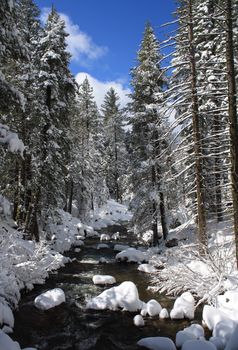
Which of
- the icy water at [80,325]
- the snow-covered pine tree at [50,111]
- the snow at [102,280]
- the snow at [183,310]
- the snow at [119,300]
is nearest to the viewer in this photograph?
the icy water at [80,325]

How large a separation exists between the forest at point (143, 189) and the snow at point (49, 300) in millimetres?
44

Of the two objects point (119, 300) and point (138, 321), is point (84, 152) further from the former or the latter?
point (138, 321)

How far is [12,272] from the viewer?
39.3 feet

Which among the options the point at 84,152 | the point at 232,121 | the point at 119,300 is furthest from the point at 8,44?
the point at 84,152

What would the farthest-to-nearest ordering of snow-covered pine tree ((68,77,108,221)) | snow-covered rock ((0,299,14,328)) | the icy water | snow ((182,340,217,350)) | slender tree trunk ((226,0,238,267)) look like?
snow-covered pine tree ((68,77,108,221)) → slender tree trunk ((226,0,238,267)) → snow-covered rock ((0,299,14,328)) → the icy water → snow ((182,340,217,350))

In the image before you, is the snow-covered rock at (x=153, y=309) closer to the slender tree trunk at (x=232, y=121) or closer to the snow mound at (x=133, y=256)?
the slender tree trunk at (x=232, y=121)

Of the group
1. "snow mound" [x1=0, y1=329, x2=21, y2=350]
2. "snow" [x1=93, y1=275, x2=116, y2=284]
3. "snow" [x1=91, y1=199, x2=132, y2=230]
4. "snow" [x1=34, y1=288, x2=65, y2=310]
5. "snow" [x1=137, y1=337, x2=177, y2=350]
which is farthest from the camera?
"snow" [x1=91, y1=199, x2=132, y2=230]

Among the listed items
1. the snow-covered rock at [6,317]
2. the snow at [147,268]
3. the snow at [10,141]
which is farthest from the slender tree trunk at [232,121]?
the snow-covered rock at [6,317]

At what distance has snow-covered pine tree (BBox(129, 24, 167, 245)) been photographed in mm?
22031

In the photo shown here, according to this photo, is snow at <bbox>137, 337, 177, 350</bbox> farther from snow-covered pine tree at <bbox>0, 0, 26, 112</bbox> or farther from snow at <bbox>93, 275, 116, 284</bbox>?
snow-covered pine tree at <bbox>0, 0, 26, 112</bbox>

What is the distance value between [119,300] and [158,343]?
3.31 meters

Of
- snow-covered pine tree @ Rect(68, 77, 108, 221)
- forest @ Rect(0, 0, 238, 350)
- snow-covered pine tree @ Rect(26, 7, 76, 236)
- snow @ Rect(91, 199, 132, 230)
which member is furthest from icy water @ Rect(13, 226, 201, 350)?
snow @ Rect(91, 199, 132, 230)

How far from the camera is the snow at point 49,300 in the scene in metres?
12.0

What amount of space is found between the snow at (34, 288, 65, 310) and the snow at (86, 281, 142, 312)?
100 centimetres
